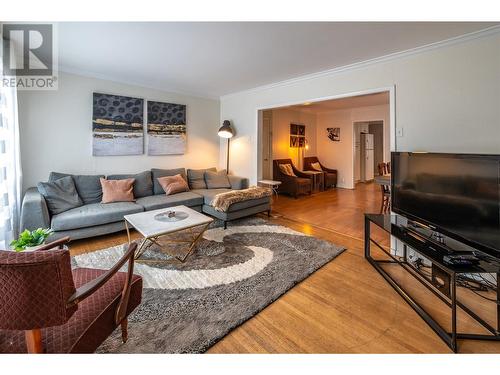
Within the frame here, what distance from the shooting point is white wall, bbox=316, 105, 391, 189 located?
274 inches

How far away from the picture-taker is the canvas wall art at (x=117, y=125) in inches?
156

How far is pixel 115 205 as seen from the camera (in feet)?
11.4

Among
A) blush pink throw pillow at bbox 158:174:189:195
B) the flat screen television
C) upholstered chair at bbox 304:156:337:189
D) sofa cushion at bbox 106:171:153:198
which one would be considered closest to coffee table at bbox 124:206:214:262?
blush pink throw pillow at bbox 158:174:189:195

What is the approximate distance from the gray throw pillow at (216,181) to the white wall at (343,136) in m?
4.22

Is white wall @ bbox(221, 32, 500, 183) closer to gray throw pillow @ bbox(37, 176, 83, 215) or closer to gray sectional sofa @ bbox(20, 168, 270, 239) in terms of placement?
gray sectional sofa @ bbox(20, 168, 270, 239)

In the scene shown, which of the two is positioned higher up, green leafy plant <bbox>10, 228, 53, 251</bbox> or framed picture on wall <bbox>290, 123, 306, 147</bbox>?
framed picture on wall <bbox>290, 123, 306, 147</bbox>

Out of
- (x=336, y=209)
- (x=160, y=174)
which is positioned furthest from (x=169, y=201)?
(x=336, y=209)

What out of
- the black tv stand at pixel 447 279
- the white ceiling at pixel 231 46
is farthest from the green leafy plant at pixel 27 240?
the black tv stand at pixel 447 279

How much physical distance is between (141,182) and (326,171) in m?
5.54

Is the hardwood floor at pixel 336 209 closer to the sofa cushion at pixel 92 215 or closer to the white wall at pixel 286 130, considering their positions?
the white wall at pixel 286 130

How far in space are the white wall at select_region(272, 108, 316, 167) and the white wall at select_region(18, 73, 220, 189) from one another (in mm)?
2996
